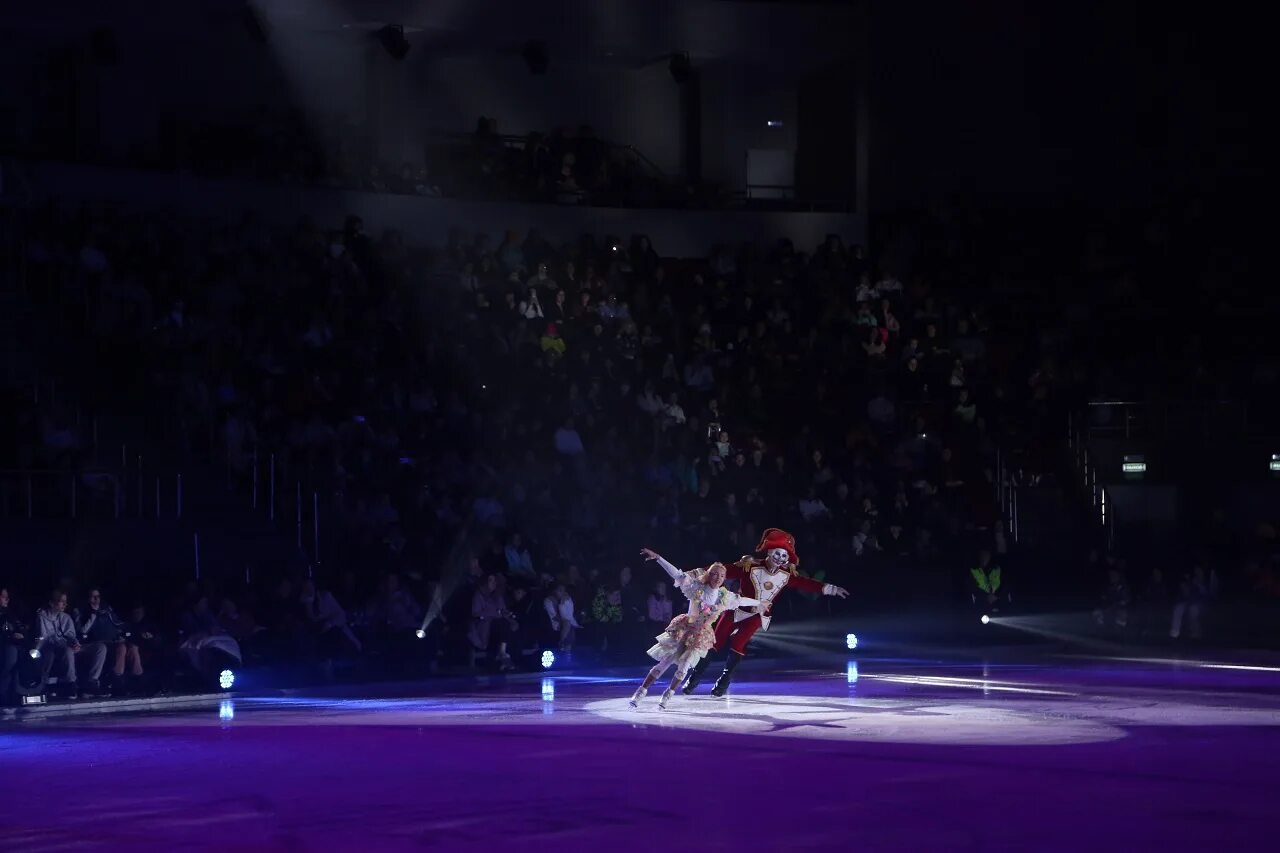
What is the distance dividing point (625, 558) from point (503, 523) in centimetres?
189

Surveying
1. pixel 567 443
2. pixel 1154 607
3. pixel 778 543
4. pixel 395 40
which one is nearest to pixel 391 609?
pixel 567 443

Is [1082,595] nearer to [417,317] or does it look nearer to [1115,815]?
[417,317]

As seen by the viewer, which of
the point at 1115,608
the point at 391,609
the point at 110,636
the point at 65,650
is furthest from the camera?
the point at 1115,608

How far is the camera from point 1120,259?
3488 centimetres

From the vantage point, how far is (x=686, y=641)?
17.6 m

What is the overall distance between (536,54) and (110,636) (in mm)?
17075

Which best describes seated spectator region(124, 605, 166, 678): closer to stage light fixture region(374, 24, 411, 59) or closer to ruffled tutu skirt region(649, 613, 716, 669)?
ruffled tutu skirt region(649, 613, 716, 669)

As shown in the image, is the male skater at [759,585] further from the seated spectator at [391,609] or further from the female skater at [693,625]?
the seated spectator at [391,609]

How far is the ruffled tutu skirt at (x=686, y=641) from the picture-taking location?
17641 millimetres

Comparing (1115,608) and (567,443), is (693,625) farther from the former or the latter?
(1115,608)

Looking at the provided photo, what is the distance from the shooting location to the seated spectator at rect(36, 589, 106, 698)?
19419 mm

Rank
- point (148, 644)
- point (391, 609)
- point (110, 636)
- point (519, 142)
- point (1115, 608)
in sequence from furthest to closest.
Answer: point (519, 142), point (1115, 608), point (391, 609), point (148, 644), point (110, 636)

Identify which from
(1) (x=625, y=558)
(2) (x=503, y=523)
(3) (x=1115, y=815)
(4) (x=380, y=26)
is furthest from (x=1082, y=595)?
(3) (x=1115, y=815)

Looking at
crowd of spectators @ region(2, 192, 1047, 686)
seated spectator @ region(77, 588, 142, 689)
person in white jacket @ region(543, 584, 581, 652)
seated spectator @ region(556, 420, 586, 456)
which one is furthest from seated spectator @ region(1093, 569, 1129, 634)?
seated spectator @ region(77, 588, 142, 689)
